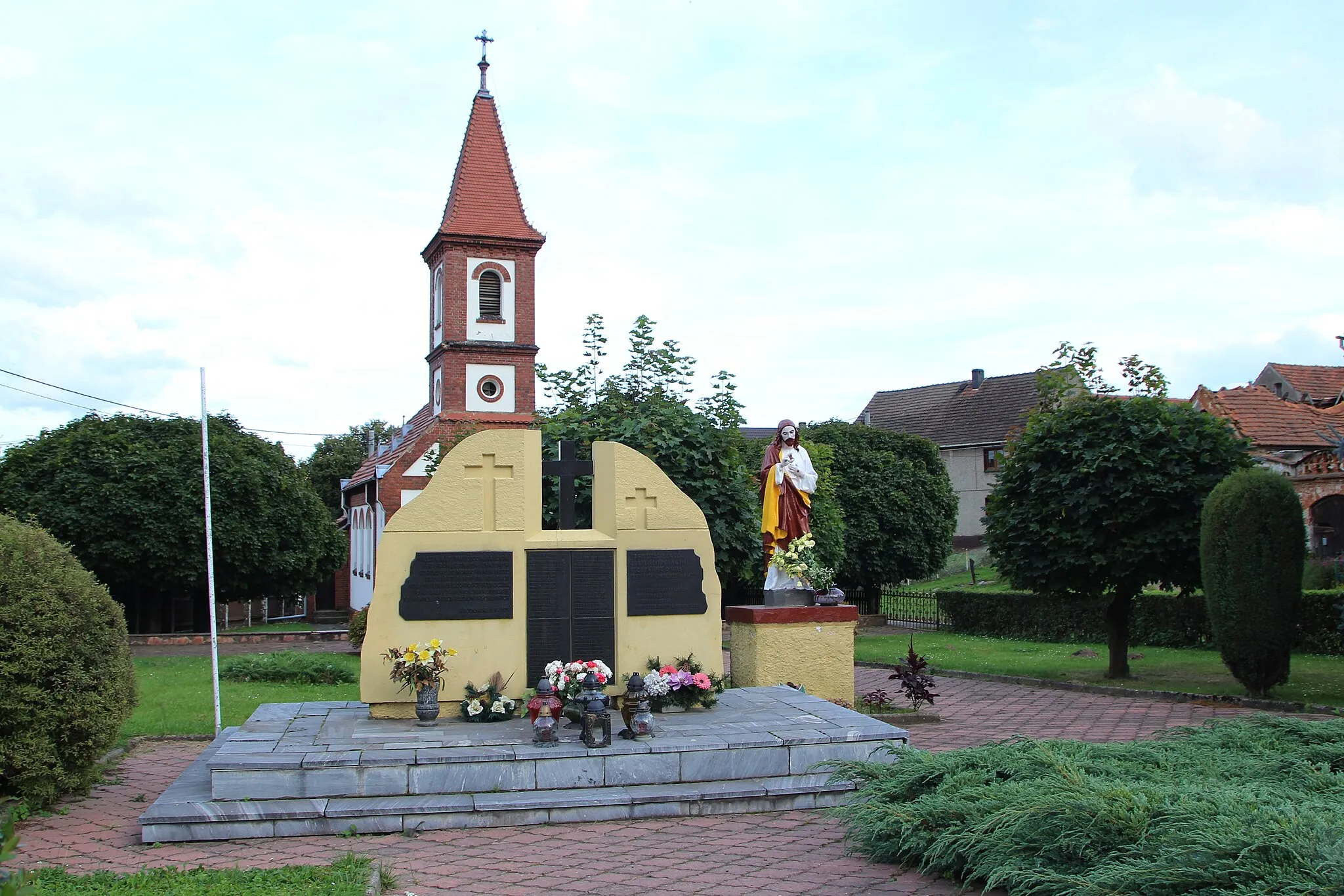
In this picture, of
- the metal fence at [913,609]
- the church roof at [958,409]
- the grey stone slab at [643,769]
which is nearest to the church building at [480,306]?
the metal fence at [913,609]

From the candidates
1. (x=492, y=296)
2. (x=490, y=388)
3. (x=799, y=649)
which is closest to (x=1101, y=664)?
(x=799, y=649)

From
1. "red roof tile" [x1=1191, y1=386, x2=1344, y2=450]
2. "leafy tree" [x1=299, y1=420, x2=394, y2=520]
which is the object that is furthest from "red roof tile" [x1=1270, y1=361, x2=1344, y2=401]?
"leafy tree" [x1=299, y1=420, x2=394, y2=520]

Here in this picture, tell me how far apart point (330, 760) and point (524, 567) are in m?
2.68

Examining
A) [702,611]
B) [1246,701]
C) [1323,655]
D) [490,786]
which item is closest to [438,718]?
[490,786]

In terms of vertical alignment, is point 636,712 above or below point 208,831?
above

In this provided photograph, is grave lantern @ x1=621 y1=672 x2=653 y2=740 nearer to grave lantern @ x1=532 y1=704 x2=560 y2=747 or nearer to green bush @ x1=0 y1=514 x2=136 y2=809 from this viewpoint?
grave lantern @ x1=532 y1=704 x2=560 y2=747

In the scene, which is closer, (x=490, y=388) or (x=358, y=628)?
(x=358, y=628)

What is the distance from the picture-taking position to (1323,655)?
63.7ft

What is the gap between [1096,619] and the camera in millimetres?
24594

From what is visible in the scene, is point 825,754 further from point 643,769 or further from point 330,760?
point 330,760

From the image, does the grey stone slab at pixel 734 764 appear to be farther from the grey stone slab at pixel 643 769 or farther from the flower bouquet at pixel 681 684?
the flower bouquet at pixel 681 684

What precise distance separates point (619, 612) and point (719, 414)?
30.7 feet

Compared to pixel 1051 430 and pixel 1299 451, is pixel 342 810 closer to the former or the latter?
pixel 1051 430

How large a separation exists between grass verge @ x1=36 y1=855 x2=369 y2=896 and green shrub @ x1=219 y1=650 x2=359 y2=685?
10.4m
